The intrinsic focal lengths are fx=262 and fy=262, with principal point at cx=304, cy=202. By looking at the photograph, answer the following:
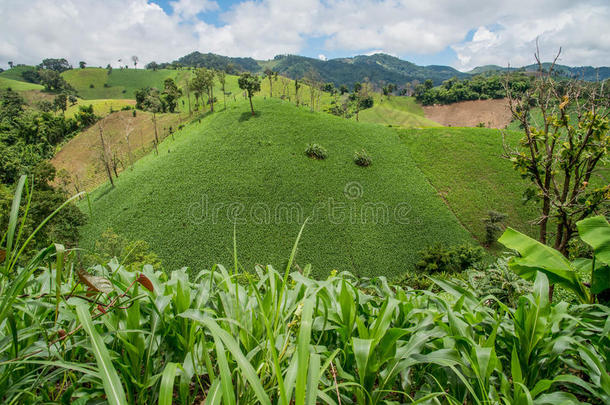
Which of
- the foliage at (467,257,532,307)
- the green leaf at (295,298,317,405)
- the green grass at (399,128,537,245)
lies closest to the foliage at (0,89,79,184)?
the green leaf at (295,298,317,405)

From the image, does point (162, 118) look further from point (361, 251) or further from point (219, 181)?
point (361, 251)

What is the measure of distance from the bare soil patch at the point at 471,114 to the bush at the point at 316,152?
4543cm

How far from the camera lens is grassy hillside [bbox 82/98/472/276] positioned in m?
17.5

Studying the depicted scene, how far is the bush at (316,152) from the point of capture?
25156 mm

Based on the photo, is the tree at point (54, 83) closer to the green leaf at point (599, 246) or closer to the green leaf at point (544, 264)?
the green leaf at point (544, 264)

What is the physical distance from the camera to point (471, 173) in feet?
81.9

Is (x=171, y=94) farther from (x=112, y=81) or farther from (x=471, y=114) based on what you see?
(x=471, y=114)

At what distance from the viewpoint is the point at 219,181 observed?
2203 cm

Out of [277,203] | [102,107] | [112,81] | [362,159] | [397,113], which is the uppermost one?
[112,81]

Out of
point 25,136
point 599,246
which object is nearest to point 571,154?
point 599,246

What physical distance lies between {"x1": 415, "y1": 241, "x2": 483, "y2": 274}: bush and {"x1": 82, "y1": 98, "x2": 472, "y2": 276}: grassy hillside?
256 centimetres

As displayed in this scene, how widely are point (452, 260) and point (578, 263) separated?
13.0 meters

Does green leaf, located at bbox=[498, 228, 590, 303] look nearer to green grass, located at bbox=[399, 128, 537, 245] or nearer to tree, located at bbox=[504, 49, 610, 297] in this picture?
tree, located at bbox=[504, 49, 610, 297]

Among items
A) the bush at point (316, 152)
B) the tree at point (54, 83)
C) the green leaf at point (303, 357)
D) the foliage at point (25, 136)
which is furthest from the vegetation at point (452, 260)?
the tree at point (54, 83)
